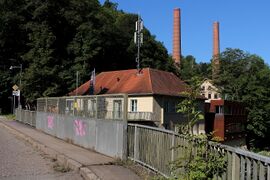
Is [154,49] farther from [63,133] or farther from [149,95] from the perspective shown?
[63,133]

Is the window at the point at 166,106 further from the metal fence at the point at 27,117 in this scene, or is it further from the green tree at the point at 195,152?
the green tree at the point at 195,152

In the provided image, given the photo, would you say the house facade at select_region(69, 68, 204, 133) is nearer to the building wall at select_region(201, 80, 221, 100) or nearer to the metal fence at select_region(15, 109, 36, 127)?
the building wall at select_region(201, 80, 221, 100)

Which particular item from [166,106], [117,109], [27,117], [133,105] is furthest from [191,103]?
[166,106]

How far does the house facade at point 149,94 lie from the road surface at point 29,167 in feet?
124

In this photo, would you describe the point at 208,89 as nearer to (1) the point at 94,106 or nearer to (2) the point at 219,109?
(1) the point at 94,106

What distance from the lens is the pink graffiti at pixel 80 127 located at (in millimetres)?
18969

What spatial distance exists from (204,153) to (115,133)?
717 centimetres

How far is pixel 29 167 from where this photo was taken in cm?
1380

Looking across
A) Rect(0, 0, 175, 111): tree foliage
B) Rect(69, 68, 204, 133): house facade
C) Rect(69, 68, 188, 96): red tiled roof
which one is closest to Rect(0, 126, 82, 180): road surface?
Rect(69, 68, 204, 133): house facade

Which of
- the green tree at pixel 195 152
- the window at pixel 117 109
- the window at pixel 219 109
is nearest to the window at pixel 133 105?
the window at pixel 219 109

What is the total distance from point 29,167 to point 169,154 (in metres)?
5.06

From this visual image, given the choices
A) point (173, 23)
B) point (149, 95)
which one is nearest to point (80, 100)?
point (149, 95)

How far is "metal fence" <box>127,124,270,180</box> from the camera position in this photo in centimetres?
644

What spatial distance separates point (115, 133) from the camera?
48.9 ft
